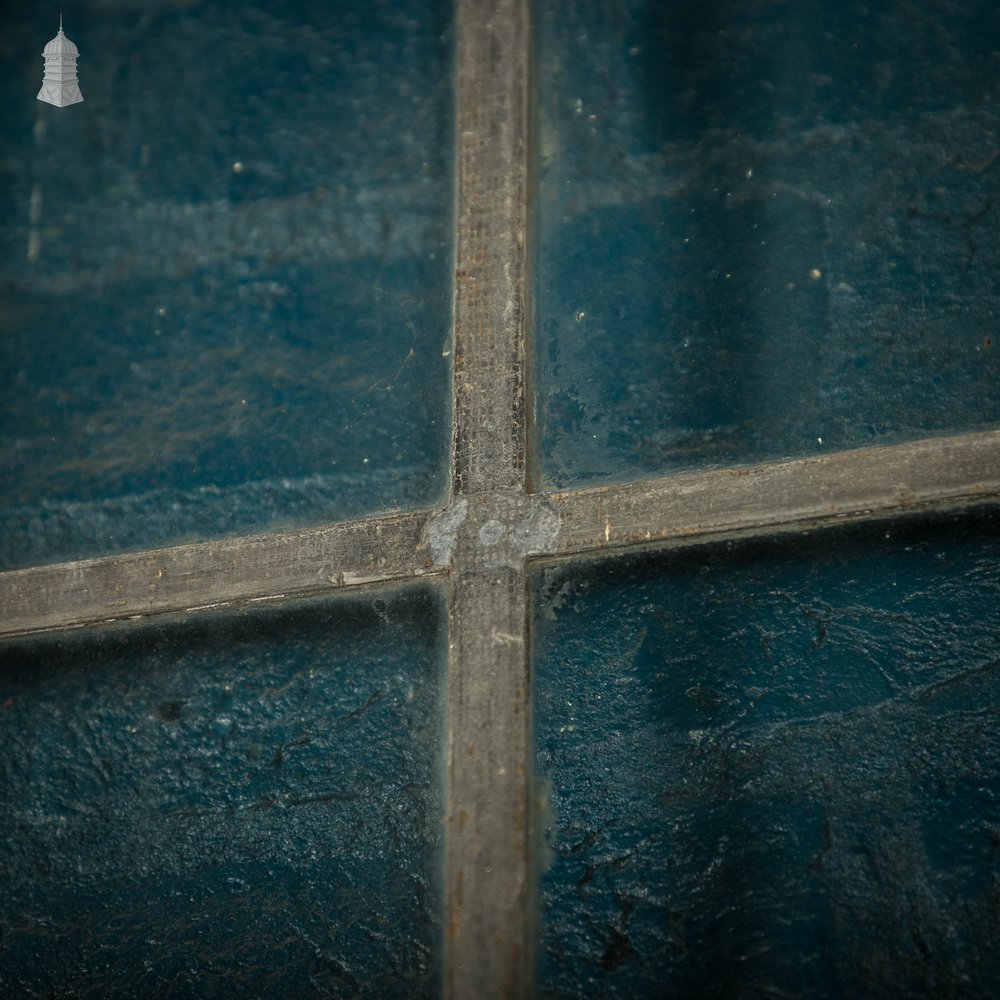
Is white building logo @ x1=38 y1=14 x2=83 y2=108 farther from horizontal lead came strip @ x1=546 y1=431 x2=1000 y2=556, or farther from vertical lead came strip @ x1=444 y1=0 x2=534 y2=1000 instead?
horizontal lead came strip @ x1=546 y1=431 x2=1000 y2=556

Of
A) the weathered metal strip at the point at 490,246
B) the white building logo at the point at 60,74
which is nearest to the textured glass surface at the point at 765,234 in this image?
the weathered metal strip at the point at 490,246

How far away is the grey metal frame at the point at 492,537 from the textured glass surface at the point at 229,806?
0.13 meters

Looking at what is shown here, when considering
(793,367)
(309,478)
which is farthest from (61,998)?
(793,367)

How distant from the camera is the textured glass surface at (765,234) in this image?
2.88 m

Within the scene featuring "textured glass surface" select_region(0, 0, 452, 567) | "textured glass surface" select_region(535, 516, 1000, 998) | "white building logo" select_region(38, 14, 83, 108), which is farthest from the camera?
"white building logo" select_region(38, 14, 83, 108)

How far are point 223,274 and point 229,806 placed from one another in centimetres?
175

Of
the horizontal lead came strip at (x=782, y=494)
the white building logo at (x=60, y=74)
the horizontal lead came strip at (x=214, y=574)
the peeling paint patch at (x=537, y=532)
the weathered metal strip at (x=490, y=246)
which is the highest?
the white building logo at (x=60, y=74)

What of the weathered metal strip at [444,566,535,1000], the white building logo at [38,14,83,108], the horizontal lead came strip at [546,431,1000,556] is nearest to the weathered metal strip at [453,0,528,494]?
the horizontal lead came strip at [546,431,1000,556]

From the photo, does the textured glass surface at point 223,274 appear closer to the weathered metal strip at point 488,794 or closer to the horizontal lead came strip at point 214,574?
the horizontal lead came strip at point 214,574

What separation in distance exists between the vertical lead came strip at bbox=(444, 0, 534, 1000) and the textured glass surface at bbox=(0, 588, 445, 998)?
0.13 m

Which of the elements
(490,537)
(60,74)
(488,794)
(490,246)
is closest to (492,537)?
(490,537)

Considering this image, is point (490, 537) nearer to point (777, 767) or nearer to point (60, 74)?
point (777, 767)

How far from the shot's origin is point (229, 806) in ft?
9.57

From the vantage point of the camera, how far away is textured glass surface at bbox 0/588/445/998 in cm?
278
